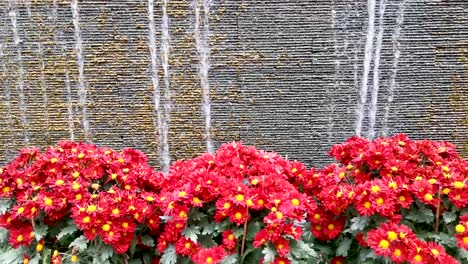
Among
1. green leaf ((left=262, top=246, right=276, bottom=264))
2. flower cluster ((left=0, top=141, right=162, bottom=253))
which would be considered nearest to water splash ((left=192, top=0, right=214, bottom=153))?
flower cluster ((left=0, top=141, right=162, bottom=253))

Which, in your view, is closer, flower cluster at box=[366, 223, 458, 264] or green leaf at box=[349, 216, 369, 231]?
flower cluster at box=[366, 223, 458, 264]

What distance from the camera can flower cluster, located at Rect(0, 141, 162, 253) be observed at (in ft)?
4.92

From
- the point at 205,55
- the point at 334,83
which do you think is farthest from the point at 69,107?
the point at 334,83

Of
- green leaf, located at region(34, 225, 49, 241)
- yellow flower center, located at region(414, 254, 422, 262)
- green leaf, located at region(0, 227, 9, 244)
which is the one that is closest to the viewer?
yellow flower center, located at region(414, 254, 422, 262)

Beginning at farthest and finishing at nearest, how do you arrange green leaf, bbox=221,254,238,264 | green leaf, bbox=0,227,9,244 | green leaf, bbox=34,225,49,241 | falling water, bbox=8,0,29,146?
falling water, bbox=8,0,29,146
green leaf, bbox=0,227,9,244
green leaf, bbox=34,225,49,241
green leaf, bbox=221,254,238,264

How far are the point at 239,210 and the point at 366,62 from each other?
4.66 feet

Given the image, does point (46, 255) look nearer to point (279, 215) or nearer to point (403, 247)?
point (279, 215)

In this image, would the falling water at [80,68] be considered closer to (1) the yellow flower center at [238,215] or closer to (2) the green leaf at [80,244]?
(2) the green leaf at [80,244]

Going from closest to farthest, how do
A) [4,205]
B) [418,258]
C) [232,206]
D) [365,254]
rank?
1. [418,258]
2. [232,206]
3. [365,254]
4. [4,205]

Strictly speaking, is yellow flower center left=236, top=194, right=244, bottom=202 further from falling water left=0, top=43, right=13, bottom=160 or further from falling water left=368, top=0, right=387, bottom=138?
falling water left=0, top=43, right=13, bottom=160

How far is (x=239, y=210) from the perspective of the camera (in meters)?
1.46

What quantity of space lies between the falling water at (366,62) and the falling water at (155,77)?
3.64ft

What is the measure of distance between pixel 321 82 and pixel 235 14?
60 cm

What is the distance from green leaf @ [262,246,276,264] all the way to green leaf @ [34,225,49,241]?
29.6 inches
